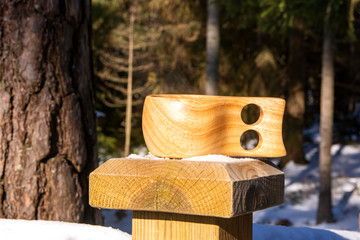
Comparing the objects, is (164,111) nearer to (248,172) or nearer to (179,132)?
(179,132)

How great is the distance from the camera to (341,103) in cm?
1473

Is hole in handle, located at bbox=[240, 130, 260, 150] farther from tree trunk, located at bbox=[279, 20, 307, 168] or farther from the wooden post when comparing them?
the wooden post

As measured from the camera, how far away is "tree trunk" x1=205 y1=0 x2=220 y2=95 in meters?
8.24

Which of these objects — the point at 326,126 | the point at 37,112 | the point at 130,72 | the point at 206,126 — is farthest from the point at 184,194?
the point at 130,72

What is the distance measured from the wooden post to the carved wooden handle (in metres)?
0.05

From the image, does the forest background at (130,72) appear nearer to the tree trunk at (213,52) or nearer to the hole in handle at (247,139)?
the tree trunk at (213,52)

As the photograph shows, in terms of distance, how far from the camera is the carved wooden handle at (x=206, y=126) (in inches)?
46.6

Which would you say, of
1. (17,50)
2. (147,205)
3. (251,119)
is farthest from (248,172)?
(251,119)

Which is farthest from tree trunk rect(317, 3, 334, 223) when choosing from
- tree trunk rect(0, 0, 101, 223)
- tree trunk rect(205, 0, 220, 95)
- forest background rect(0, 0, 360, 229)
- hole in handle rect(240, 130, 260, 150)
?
tree trunk rect(0, 0, 101, 223)

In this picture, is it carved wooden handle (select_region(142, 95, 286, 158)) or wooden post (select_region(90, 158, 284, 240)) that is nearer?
wooden post (select_region(90, 158, 284, 240))

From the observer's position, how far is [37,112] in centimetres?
255

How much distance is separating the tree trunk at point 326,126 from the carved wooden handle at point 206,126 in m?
7.61

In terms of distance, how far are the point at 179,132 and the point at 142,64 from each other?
12.9m

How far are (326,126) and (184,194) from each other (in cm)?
788
